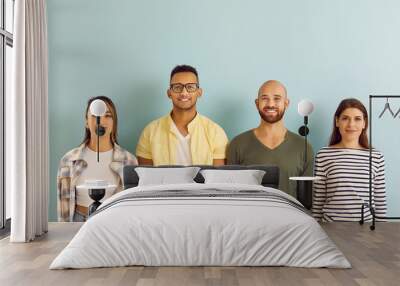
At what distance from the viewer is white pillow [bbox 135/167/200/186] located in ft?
22.1

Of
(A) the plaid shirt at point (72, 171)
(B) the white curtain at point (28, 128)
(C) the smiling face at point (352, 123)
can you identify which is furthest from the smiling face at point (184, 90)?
(C) the smiling face at point (352, 123)

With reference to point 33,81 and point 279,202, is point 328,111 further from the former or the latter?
point 33,81

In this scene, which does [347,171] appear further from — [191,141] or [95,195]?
[95,195]

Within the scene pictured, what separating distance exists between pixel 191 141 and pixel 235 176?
880 mm

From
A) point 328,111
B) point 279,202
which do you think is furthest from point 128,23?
point 279,202

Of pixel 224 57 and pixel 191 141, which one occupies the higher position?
pixel 224 57

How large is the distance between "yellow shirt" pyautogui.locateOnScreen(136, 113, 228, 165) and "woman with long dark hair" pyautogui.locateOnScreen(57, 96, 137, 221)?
27cm

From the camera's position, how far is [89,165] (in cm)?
732

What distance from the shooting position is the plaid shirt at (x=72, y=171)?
7262 mm

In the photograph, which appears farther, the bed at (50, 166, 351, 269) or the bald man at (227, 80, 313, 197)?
the bald man at (227, 80, 313, 197)

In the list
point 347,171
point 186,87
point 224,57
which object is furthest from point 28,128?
point 347,171

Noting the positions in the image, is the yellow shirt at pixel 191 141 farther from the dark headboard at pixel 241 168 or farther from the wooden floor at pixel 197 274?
the wooden floor at pixel 197 274

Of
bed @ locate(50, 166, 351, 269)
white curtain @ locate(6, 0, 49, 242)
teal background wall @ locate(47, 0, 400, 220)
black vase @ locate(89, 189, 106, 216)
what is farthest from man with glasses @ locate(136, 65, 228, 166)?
bed @ locate(50, 166, 351, 269)

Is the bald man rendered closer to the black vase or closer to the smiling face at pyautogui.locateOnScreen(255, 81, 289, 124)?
the smiling face at pyautogui.locateOnScreen(255, 81, 289, 124)
